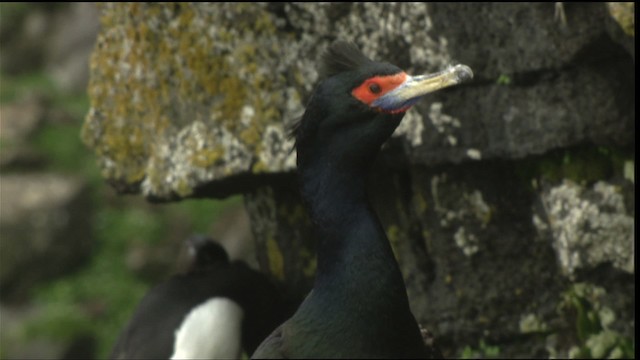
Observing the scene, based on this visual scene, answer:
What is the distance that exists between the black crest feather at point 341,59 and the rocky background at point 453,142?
1843 millimetres

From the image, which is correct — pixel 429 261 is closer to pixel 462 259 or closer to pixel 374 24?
pixel 462 259

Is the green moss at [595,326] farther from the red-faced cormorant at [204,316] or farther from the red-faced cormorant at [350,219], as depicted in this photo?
the red-faced cormorant at [350,219]

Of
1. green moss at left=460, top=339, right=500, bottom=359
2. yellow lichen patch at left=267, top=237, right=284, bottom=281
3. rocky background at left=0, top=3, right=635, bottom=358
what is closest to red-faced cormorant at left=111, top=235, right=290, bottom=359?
yellow lichen patch at left=267, top=237, right=284, bottom=281

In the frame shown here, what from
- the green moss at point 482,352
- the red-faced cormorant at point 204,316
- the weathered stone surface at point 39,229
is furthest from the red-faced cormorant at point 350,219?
the weathered stone surface at point 39,229

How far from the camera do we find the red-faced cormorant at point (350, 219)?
3.83 m

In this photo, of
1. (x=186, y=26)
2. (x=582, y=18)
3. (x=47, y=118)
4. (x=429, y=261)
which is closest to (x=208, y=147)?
(x=186, y=26)

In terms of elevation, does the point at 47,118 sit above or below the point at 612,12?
below

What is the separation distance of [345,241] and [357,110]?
0.37 meters

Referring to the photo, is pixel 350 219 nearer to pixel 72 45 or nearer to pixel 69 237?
pixel 69 237

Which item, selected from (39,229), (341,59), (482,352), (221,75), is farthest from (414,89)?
(39,229)

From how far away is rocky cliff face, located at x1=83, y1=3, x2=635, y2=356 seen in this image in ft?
19.2

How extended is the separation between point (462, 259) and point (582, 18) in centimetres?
124

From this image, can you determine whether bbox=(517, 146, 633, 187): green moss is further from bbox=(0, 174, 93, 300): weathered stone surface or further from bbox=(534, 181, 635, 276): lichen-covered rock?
bbox=(0, 174, 93, 300): weathered stone surface

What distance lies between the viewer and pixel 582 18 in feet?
18.8
